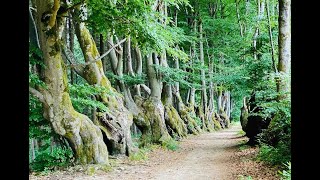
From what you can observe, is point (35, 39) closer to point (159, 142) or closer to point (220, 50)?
point (159, 142)

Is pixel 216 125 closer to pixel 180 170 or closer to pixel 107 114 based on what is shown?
pixel 107 114

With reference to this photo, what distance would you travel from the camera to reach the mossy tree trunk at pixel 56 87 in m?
9.05

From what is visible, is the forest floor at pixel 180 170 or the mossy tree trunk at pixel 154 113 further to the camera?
the mossy tree trunk at pixel 154 113

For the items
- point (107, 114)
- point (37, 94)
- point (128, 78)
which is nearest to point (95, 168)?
point (37, 94)

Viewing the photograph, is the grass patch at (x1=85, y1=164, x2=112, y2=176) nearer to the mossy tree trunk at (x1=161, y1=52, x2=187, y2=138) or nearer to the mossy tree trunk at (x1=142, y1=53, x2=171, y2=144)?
the mossy tree trunk at (x1=142, y1=53, x2=171, y2=144)

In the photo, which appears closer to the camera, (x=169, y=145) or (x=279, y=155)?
(x=279, y=155)

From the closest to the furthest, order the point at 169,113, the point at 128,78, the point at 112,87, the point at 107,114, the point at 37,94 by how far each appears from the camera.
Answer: the point at 37,94 → the point at 107,114 → the point at 112,87 → the point at 128,78 → the point at 169,113

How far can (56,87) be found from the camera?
959 centimetres

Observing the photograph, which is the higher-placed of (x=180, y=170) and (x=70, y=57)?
(x=70, y=57)

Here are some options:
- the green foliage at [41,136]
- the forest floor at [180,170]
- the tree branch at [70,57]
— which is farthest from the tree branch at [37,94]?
the tree branch at [70,57]

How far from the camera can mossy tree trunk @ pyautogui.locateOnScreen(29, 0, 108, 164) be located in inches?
356

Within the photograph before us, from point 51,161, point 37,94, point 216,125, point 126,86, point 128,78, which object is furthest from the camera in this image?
point 216,125

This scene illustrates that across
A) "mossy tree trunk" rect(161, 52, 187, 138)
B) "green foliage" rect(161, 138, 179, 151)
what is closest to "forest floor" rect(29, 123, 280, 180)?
"green foliage" rect(161, 138, 179, 151)

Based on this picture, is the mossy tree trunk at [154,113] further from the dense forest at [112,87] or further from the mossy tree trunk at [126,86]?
the mossy tree trunk at [126,86]
